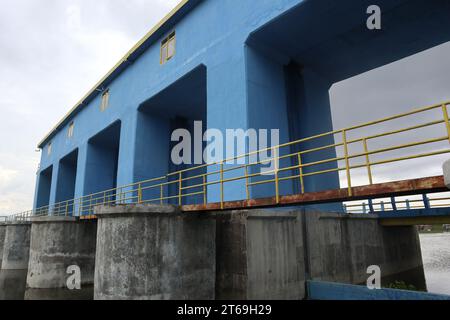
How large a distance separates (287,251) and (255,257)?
1.75 meters

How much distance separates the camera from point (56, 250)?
14.8 metres

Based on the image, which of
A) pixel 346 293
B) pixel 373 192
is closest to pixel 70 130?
pixel 346 293

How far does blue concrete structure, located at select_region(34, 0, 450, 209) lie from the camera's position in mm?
11305

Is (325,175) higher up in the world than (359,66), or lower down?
lower down

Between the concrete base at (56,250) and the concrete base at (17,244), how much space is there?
567 cm

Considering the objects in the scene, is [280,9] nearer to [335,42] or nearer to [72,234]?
[335,42]

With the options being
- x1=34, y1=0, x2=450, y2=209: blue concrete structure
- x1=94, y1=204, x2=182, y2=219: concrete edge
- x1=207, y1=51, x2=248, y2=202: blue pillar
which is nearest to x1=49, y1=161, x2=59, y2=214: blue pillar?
x1=34, y1=0, x2=450, y2=209: blue concrete structure

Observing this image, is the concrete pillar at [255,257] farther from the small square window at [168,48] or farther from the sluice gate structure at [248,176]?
the small square window at [168,48]

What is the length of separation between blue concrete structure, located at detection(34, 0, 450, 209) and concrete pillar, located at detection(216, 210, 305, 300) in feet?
3.33

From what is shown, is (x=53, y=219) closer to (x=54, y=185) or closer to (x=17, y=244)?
(x=17, y=244)

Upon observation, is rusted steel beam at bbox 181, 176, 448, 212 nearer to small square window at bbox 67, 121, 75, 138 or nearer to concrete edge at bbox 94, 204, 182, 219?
concrete edge at bbox 94, 204, 182, 219

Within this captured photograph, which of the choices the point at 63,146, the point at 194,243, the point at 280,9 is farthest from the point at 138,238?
the point at 63,146

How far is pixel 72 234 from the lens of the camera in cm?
1511
